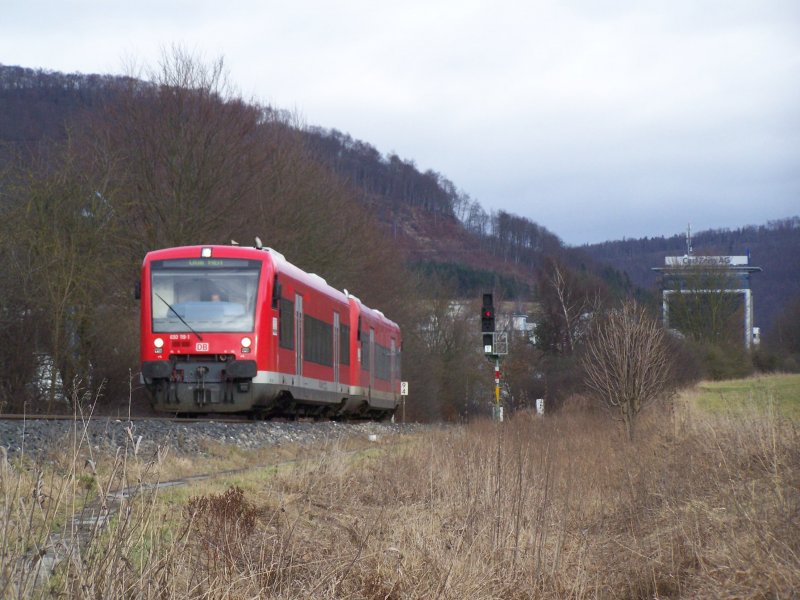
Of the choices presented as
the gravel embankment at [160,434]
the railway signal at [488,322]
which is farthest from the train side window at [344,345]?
the gravel embankment at [160,434]

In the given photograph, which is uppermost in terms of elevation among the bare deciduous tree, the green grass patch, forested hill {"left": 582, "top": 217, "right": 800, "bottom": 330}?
forested hill {"left": 582, "top": 217, "right": 800, "bottom": 330}

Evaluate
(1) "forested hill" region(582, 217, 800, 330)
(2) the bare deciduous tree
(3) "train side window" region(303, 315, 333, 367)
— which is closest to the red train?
(3) "train side window" region(303, 315, 333, 367)

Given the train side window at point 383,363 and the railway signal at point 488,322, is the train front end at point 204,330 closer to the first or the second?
the railway signal at point 488,322

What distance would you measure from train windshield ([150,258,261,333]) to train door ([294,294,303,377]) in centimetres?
243

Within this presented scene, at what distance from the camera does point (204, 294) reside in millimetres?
21203

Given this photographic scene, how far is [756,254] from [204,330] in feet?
303

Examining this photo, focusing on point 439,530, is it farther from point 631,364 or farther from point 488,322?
point 488,322

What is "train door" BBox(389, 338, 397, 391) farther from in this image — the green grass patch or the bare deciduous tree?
the bare deciduous tree

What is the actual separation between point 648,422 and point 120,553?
16.9 metres

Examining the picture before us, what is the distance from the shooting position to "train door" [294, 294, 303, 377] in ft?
76.6

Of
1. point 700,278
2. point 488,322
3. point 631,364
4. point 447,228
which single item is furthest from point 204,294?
point 447,228

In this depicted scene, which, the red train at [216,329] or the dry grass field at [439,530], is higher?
the red train at [216,329]

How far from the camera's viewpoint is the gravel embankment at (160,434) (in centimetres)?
1272

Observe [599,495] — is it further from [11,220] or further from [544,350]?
[544,350]
